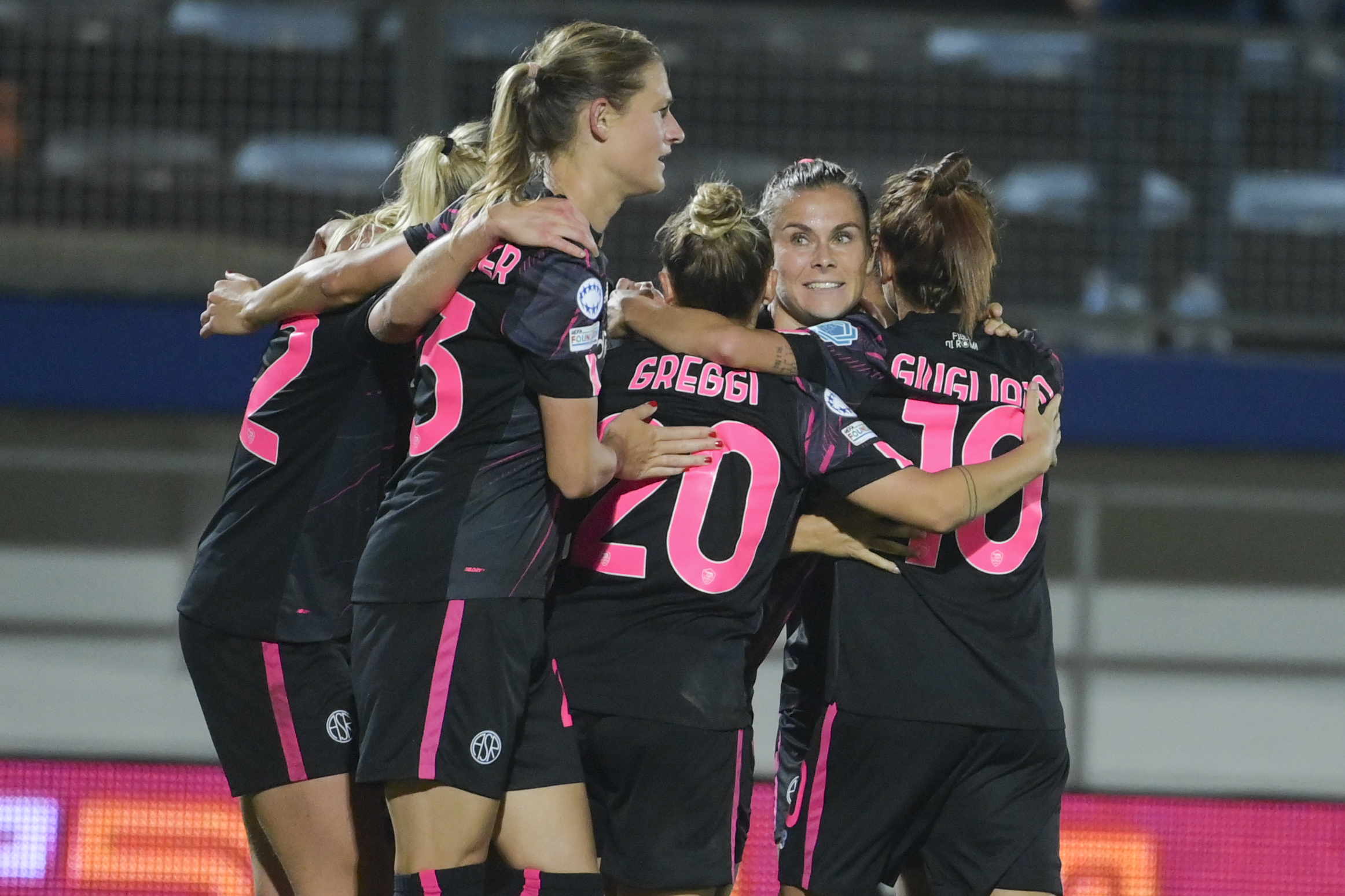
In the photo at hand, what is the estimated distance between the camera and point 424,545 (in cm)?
201

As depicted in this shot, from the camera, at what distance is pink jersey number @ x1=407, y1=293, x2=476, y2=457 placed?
79.4 inches

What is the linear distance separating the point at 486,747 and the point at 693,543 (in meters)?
0.43

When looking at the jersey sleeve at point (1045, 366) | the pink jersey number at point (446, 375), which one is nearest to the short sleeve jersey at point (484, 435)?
the pink jersey number at point (446, 375)

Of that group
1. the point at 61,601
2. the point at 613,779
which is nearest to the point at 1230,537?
the point at 61,601

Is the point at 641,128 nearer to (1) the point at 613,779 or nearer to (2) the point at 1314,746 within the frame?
(1) the point at 613,779

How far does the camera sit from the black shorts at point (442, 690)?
1.99 meters

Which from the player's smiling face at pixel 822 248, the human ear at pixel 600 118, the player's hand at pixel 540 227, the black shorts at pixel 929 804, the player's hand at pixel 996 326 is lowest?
the black shorts at pixel 929 804

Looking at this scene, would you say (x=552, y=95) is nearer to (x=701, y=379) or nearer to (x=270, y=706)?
(x=701, y=379)

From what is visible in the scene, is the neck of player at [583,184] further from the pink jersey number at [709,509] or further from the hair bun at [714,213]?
the pink jersey number at [709,509]

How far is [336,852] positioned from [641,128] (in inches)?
45.9

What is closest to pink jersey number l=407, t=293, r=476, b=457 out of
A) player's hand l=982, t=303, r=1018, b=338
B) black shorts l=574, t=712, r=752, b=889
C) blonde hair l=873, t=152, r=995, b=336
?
black shorts l=574, t=712, r=752, b=889

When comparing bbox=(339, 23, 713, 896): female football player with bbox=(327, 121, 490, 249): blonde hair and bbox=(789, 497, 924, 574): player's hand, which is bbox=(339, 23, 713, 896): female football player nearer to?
bbox=(327, 121, 490, 249): blonde hair

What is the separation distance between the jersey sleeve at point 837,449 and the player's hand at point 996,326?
280 mm

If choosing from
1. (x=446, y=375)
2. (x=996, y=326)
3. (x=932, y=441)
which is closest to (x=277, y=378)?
(x=446, y=375)
